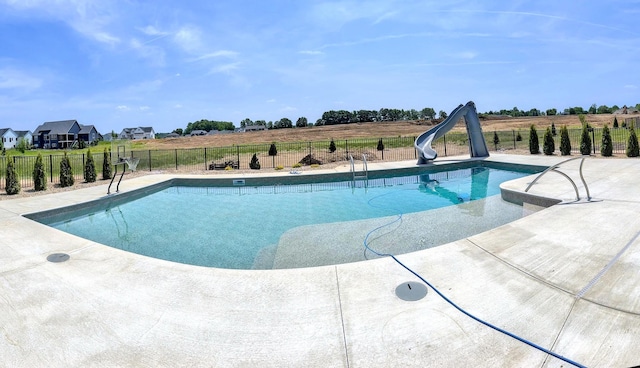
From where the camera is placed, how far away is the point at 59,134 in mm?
66250

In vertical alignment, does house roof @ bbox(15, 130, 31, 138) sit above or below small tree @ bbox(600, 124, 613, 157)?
above

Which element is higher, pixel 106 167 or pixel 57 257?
pixel 106 167

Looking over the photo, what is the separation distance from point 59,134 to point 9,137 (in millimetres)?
13672

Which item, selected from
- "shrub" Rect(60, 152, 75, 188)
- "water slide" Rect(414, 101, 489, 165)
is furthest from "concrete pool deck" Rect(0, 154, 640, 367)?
"water slide" Rect(414, 101, 489, 165)

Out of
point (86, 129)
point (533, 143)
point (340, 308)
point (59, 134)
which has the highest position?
point (86, 129)

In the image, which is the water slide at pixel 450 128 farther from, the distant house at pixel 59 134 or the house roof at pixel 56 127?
the house roof at pixel 56 127

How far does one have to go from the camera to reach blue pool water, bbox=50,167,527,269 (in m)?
6.39

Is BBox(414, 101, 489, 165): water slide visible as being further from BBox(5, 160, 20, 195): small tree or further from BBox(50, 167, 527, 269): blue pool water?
BBox(5, 160, 20, 195): small tree

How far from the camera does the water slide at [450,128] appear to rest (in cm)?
1655

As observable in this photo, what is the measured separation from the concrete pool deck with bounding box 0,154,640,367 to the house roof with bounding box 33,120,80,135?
75.4 metres

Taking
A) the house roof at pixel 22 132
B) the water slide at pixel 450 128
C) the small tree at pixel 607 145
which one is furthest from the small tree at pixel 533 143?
the house roof at pixel 22 132

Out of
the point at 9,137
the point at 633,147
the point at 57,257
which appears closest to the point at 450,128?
the point at 633,147

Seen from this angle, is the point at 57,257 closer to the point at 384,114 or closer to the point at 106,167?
the point at 106,167

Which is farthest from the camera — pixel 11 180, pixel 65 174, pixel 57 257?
pixel 65 174
